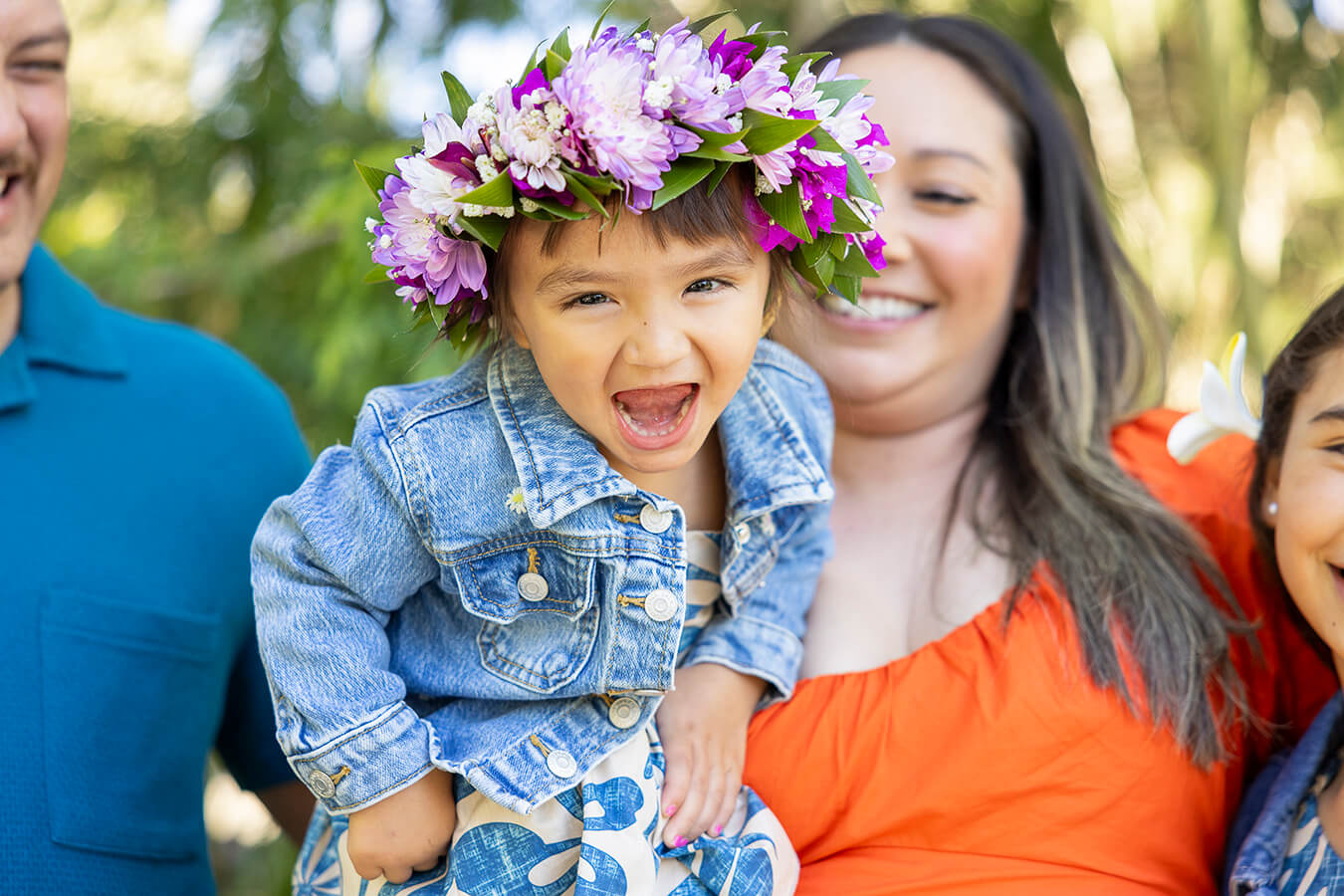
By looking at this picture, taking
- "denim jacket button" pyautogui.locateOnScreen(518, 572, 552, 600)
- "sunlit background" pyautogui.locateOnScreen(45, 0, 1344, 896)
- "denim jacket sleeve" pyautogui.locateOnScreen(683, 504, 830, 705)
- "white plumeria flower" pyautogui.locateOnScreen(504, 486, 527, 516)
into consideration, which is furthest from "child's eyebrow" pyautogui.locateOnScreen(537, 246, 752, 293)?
"sunlit background" pyautogui.locateOnScreen(45, 0, 1344, 896)

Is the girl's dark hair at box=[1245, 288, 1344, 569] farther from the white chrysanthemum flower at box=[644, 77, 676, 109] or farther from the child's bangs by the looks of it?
the white chrysanthemum flower at box=[644, 77, 676, 109]

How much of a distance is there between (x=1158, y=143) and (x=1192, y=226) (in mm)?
569

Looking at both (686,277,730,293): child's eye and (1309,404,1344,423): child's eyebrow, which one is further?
(1309,404,1344,423): child's eyebrow

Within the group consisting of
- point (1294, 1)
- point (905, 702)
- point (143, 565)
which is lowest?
point (905, 702)

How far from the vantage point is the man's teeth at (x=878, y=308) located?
222cm

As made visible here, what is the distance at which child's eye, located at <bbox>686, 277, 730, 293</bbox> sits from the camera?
1410mm

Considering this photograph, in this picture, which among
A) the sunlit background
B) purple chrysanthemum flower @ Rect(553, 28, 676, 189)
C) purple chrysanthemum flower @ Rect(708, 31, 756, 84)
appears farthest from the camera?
the sunlit background

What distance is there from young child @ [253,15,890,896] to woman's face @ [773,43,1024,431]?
56 cm

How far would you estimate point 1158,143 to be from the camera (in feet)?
14.1

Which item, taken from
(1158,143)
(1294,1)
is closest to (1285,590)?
(1294,1)

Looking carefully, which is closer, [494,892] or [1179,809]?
[494,892]

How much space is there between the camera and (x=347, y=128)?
338cm

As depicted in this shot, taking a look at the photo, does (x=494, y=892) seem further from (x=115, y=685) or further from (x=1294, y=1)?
(x=1294, y=1)

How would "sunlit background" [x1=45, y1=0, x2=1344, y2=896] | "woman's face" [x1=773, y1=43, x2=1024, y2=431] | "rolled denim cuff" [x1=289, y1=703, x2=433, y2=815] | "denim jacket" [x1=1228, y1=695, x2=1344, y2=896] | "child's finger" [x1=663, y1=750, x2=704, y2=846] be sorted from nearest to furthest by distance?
"rolled denim cuff" [x1=289, y1=703, x2=433, y2=815] → "child's finger" [x1=663, y1=750, x2=704, y2=846] → "denim jacket" [x1=1228, y1=695, x2=1344, y2=896] → "woman's face" [x1=773, y1=43, x2=1024, y2=431] → "sunlit background" [x1=45, y1=0, x2=1344, y2=896]
